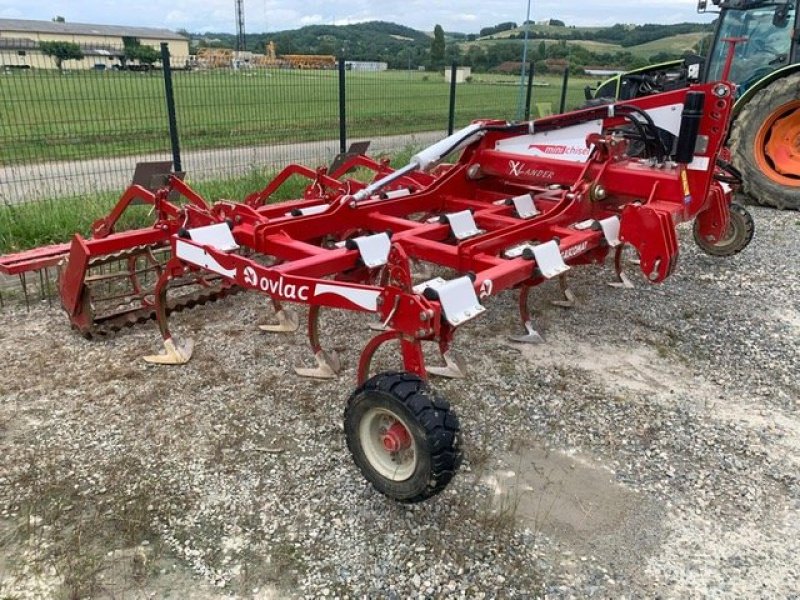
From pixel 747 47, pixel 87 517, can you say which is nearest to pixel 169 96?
pixel 87 517

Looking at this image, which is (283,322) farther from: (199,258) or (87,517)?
(87,517)

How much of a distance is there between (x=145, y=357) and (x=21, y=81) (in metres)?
5.48

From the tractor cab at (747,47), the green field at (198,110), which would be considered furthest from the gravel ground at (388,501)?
the tractor cab at (747,47)

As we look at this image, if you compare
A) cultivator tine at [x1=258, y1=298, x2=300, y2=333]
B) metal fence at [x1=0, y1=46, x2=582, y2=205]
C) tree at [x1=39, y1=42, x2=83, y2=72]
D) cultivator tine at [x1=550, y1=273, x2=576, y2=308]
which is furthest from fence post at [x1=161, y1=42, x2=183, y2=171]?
cultivator tine at [x1=550, y1=273, x2=576, y2=308]

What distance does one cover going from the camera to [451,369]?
392 cm

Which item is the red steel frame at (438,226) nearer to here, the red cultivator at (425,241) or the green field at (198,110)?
the red cultivator at (425,241)

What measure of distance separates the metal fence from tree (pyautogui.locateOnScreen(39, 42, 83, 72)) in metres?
0.13

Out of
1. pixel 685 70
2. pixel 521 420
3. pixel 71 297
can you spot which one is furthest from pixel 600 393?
pixel 685 70

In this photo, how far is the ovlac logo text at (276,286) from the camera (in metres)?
2.97

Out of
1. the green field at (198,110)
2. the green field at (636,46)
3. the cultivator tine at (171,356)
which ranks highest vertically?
the green field at (636,46)

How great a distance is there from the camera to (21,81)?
7.72 metres

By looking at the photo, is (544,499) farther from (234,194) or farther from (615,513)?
(234,194)

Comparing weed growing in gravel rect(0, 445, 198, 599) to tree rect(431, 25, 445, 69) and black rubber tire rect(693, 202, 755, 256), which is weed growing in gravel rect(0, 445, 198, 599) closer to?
black rubber tire rect(693, 202, 755, 256)

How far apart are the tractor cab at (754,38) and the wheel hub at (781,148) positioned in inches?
34.9
